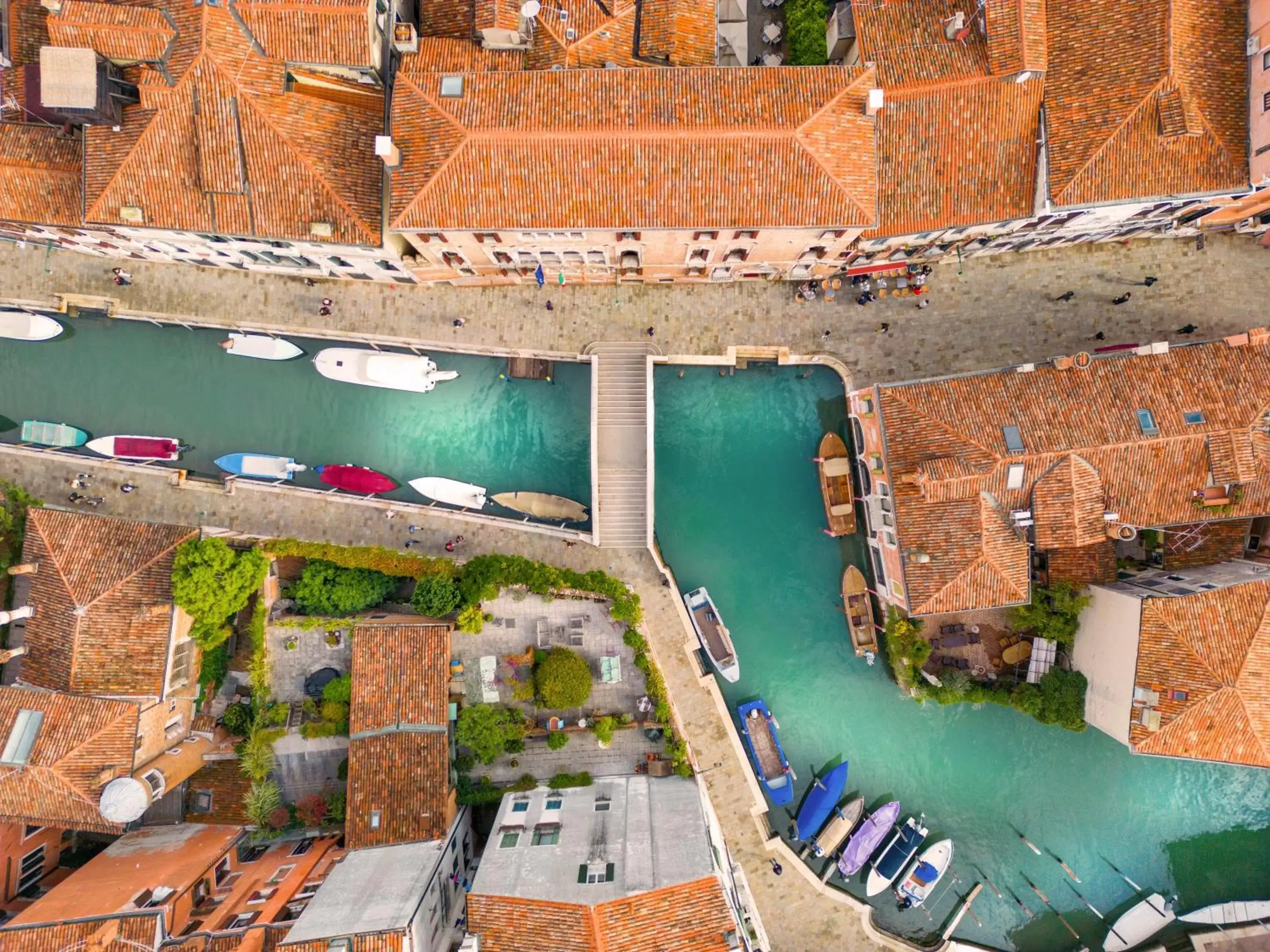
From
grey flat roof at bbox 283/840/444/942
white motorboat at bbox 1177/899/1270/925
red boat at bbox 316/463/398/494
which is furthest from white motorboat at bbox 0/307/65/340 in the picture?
white motorboat at bbox 1177/899/1270/925

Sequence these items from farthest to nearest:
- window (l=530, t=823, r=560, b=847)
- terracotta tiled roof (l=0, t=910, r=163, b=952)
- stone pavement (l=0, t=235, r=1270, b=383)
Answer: stone pavement (l=0, t=235, r=1270, b=383) → window (l=530, t=823, r=560, b=847) → terracotta tiled roof (l=0, t=910, r=163, b=952)

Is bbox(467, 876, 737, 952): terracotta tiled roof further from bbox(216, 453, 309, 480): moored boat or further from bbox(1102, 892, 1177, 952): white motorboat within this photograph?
bbox(1102, 892, 1177, 952): white motorboat

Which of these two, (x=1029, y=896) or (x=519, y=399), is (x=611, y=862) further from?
(x=1029, y=896)

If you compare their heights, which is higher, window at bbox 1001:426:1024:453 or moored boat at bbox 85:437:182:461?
moored boat at bbox 85:437:182:461

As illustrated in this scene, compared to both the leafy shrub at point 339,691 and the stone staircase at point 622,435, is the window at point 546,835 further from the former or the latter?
the stone staircase at point 622,435

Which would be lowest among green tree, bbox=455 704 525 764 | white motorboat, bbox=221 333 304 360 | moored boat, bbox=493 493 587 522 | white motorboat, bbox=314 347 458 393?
green tree, bbox=455 704 525 764

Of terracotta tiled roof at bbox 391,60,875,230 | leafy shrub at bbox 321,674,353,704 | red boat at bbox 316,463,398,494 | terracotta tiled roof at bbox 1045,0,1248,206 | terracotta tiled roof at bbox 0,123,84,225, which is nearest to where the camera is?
terracotta tiled roof at bbox 391,60,875,230
